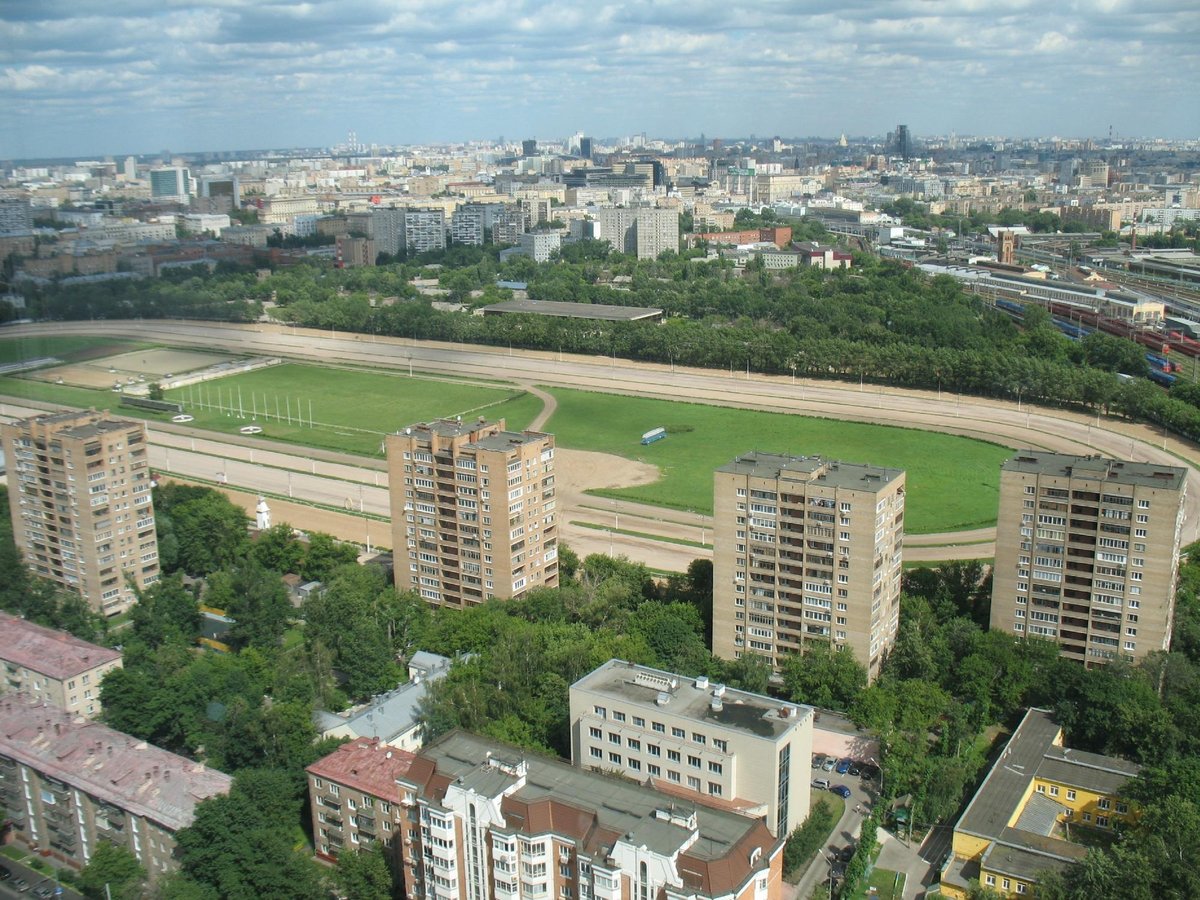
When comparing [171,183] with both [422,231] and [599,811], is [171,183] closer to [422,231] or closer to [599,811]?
[422,231]

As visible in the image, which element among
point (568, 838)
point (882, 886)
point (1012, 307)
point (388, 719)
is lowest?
point (882, 886)

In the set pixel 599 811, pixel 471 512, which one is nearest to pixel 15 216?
pixel 471 512

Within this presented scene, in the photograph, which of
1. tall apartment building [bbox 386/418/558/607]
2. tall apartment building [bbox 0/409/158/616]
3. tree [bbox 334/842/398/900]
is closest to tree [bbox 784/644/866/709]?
tall apartment building [bbox 386/418/558/607]

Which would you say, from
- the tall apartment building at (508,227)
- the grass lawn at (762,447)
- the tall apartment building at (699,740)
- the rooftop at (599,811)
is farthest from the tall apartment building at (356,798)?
the tall apartment building at (508,227)

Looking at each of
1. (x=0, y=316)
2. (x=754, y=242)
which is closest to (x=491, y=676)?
(x=0, y=316)

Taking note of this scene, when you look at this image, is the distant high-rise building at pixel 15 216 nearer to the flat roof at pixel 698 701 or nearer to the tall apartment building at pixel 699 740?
the flat roof at pixel 698 701

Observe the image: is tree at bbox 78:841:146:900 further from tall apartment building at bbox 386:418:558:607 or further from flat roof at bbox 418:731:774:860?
tall apartment building at bbox 386:418:558:607

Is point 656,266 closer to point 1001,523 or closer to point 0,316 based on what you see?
point 0,316
